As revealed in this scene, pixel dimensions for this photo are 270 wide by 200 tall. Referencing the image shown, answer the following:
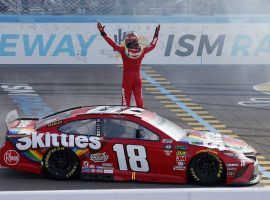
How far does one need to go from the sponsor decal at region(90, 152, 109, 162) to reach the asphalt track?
3085mm

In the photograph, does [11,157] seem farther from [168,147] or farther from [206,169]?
[206,169]

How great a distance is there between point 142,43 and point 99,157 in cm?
949

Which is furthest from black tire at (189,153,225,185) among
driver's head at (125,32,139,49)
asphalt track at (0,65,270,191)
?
driver's head at (125,32,139,49)

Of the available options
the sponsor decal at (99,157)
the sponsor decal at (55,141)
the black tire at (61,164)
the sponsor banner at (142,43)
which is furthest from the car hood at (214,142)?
the sponsor banner at (142,43)

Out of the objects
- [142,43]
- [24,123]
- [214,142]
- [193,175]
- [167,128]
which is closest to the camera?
Answer: [193,175]

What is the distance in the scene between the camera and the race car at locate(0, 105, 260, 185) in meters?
12.2

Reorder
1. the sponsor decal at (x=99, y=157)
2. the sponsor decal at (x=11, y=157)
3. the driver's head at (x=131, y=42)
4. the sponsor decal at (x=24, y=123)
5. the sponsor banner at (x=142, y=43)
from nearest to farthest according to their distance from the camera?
the sponsor decal at (x=99, y=157), the sponsor decal at (x=11, y=157), the sponsor decal at (x=24, y=123), the driver's head at (x=131, y=42), the sponsor banner at (x=142, y=43)

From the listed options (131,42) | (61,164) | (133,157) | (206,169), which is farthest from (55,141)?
(131,42)

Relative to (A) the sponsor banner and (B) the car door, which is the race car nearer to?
(B) the car door

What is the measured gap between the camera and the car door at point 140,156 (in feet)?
40.1

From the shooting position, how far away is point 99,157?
1234cm

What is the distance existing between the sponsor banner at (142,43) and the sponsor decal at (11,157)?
906 centimetres

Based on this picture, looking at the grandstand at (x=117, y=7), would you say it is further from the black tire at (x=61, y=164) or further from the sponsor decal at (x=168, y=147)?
the sponsor decal at (x=168, y=147)

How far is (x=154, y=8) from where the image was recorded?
22328mm
